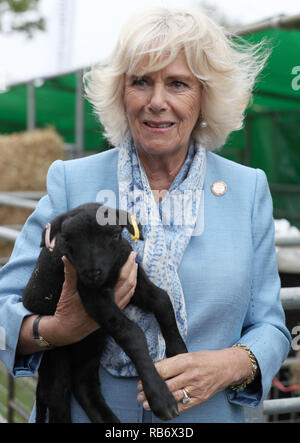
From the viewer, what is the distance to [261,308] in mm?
1654

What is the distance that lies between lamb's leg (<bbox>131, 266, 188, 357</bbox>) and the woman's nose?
1.58 feet

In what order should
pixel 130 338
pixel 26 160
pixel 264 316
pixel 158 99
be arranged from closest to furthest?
pixel 130 338, pixel 158 99, pixel 264 316, pixel 26 160

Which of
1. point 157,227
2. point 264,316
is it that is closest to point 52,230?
point 157,227

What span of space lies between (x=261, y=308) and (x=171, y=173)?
53 centimetres

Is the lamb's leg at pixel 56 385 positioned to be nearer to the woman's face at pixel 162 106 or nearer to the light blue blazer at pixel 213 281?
the light blue blazer at pixel 213 281

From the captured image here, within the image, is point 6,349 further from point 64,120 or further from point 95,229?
point 64,120

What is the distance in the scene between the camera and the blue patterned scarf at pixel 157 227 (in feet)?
4.69

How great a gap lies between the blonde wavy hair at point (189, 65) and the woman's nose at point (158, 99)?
0.06 m

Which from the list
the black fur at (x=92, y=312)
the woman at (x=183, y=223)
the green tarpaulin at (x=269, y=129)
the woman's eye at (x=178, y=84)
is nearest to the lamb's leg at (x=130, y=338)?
the black fur at (x=92, y=312)

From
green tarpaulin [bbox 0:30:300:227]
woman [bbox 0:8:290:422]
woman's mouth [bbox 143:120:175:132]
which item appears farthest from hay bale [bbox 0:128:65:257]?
woman's mouth [bbox 143:120:175:132]

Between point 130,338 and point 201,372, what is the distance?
278 millimetres

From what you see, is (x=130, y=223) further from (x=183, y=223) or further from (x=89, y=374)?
(x=89, y=374)

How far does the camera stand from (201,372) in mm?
1409

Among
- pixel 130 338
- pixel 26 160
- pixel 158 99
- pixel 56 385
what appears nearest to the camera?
pixel 130 338
